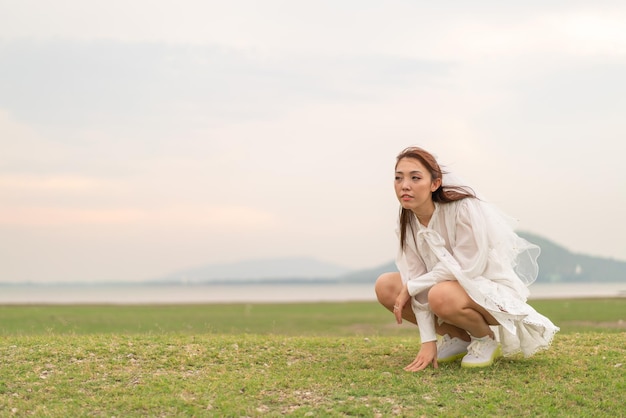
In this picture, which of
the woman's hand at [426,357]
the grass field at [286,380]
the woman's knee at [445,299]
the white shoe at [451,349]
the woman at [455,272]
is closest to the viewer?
the grass field at [286,380]

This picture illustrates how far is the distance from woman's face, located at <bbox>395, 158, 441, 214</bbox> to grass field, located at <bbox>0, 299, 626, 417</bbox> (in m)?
1.80

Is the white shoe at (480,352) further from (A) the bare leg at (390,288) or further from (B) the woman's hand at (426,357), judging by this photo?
(A) the bare leg at (390,288)

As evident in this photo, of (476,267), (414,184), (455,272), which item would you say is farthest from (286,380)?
(414,184)

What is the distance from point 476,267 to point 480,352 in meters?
1.12

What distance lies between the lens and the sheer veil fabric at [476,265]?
292 inches

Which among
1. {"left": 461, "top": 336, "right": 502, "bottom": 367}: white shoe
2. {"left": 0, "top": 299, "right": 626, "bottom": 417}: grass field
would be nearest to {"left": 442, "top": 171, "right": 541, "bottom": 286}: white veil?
{"left": 461, "top": 336, "right": 502, "bottom": 367}: white shoe

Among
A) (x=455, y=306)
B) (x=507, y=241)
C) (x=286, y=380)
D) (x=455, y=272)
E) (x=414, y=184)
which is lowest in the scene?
(x=286, y=380)

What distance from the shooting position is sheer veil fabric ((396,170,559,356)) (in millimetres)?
7414

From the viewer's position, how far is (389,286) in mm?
7863

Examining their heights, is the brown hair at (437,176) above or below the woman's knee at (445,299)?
above

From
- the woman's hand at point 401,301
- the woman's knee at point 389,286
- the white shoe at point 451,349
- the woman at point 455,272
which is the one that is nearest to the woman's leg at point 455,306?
the woman at point 455,272

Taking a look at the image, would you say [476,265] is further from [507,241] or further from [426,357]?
[426,357]

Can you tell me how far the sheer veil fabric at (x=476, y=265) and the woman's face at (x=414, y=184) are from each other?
0.76ft

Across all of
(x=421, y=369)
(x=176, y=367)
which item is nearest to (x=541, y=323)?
(x=421, y=369)
